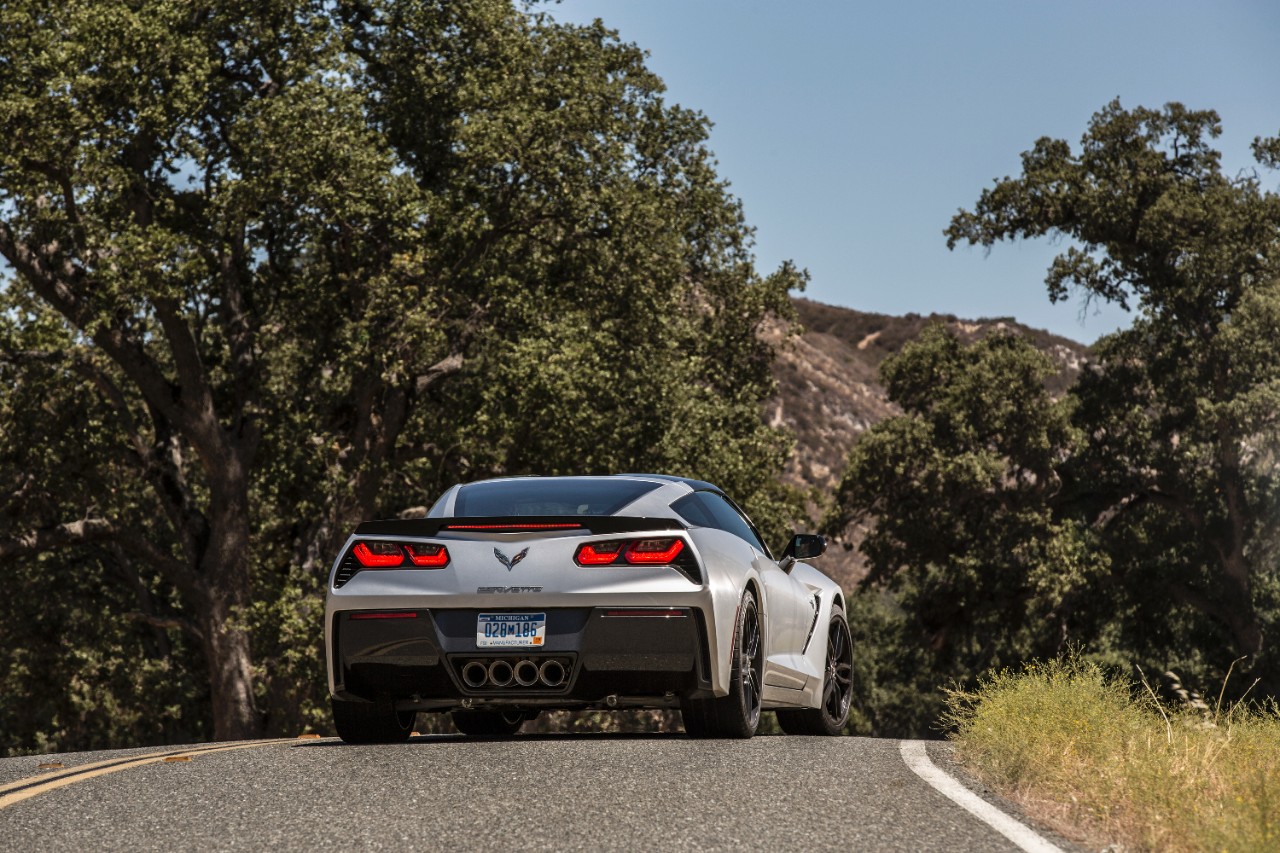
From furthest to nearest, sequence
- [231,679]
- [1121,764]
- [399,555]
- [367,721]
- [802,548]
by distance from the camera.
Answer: [231,679]
[802,548]
[367,721]
[399,555]
[1121,764]

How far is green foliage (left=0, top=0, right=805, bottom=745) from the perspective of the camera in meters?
20.8

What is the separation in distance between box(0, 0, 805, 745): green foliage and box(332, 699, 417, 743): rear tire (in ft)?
42.1

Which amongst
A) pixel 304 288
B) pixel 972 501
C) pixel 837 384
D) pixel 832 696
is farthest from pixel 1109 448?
pixel 837 384

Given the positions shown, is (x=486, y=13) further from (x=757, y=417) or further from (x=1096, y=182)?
(x=1096, y=182)

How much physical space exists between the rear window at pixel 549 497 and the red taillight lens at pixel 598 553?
20.1 inches

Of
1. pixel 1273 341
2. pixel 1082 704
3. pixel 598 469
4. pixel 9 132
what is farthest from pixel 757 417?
pixel 1082 704

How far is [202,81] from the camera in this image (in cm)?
2120

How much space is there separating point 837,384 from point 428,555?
4051 inches

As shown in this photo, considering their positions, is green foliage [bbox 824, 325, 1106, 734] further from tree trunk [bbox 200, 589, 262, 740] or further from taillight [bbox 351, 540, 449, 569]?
taillight [bbox 351, 540, 449, 569]

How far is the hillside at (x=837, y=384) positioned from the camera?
9050 centimetres

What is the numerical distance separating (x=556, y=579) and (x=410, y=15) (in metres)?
18.3

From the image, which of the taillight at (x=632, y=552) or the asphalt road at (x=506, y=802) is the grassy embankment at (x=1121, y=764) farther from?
the taillight at (x=632, y=552)

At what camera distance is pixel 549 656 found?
785cm

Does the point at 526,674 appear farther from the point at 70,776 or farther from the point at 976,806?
the point at 976,806
